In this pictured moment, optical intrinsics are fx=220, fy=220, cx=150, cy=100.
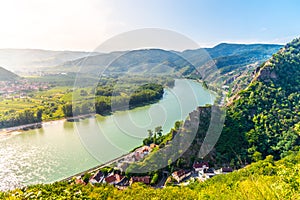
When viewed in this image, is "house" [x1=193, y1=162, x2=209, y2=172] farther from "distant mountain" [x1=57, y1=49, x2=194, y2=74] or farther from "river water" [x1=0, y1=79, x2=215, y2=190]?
"distant mountain" [x1=57, y1=49, x2=194, y2=74]

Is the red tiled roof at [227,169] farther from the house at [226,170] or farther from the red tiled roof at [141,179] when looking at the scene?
the red tiled roof at [141,179]

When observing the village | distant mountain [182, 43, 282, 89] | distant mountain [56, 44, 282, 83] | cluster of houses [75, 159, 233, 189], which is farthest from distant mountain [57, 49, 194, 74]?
cluster of houses [75, 159, 233, 189]

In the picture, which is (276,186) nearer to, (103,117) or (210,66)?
(103,117)

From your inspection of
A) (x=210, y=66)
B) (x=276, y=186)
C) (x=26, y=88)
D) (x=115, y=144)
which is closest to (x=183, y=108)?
(x=115, y=144)

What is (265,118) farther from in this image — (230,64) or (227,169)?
(230,64)

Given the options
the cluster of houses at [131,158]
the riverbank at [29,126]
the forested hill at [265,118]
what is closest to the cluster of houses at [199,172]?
the forested hill at [265,118]

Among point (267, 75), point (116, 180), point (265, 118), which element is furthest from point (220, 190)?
point (267, 75)
